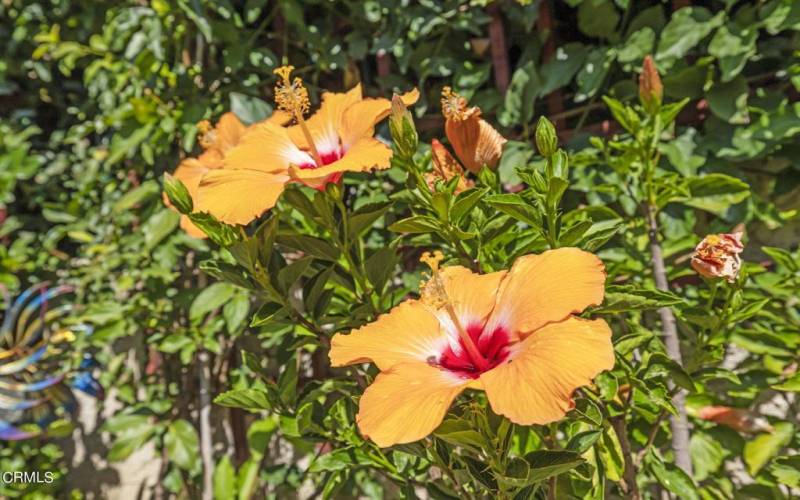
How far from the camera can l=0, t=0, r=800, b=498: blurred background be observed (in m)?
1.30

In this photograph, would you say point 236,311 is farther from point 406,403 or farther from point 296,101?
point 406,403

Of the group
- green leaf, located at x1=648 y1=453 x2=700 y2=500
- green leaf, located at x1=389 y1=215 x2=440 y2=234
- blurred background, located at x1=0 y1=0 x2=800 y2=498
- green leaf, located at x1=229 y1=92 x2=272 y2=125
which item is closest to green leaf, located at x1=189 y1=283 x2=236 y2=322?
blurred background, located at x1=0 y1=0 x2=800 y2=498

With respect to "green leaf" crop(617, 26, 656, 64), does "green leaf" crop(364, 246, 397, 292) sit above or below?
below

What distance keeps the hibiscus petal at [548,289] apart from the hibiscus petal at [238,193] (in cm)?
31

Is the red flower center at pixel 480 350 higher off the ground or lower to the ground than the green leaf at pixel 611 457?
higher

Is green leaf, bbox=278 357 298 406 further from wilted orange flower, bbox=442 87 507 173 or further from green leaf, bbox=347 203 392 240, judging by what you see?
wilted orange flower, bbox=442 87 507 173

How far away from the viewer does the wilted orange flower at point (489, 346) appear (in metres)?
0.60

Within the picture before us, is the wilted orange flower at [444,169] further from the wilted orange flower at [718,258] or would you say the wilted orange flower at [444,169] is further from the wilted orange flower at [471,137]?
the wilted orange flower at [718,258]

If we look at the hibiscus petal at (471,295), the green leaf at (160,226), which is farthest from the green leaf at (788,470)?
the green leaf at (160,226)

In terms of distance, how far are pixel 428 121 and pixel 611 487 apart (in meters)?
0.96

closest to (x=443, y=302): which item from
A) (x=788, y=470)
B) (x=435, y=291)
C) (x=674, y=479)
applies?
(x=435, y=291)

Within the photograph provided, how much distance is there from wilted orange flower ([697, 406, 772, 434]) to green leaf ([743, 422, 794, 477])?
0.19 feet

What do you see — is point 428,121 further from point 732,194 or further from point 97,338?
point 97,338

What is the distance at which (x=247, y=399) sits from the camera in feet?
3.05
